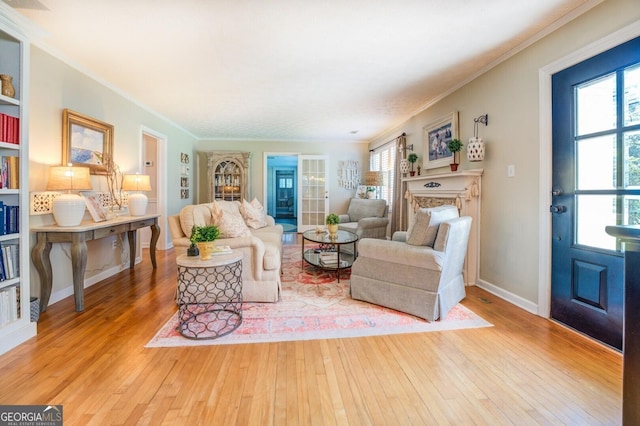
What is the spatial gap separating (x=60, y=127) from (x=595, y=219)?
4684mm

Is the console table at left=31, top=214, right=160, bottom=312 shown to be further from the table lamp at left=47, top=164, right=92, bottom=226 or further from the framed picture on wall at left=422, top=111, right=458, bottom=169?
the framed picture on wall at left=422, top=111, right=458, bottom=169

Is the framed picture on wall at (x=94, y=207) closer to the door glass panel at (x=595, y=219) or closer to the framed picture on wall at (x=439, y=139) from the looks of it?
the framed picture on wall at (x=439, y=139)

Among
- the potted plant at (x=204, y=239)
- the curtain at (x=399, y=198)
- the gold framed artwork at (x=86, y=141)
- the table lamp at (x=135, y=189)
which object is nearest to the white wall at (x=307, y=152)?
the curtain at (x=399, y=198)

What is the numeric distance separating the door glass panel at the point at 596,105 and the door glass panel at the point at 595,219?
1.61ft

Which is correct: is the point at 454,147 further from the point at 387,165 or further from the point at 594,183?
the point at 387,165

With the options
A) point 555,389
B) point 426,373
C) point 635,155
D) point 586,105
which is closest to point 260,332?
point 426,373

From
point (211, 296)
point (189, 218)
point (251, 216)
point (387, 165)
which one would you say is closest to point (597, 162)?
point (211, 296)

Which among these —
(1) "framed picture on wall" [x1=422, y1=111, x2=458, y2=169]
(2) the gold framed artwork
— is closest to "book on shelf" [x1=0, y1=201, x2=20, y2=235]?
(2) the gold framed artwork

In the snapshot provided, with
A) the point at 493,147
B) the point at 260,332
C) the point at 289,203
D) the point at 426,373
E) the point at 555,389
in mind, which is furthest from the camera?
the point at 289,203

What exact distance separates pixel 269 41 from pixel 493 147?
8.07 feet

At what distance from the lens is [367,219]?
15.3 feet

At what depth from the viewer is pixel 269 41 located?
7.99 feet

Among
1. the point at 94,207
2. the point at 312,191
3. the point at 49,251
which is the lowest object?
the point at 49,251

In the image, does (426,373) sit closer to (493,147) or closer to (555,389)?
(555,389)
